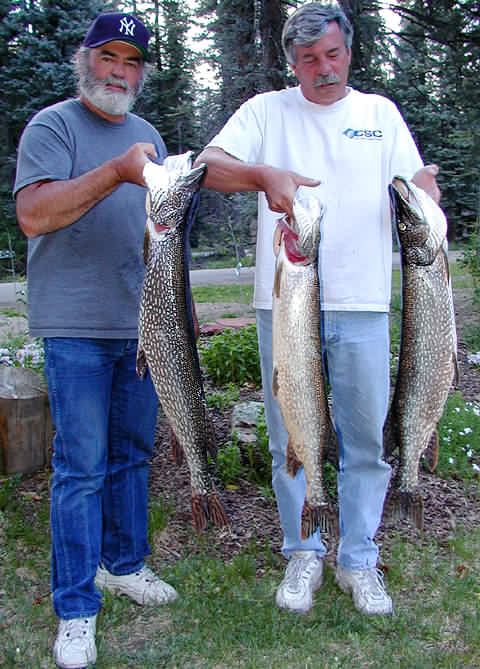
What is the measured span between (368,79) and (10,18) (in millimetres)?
17177

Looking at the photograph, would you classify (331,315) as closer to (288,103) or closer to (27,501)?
(288,103)

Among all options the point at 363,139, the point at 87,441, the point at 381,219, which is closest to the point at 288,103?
the point at 363,139

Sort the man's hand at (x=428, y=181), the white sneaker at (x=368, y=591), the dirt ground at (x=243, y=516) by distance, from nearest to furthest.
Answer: the man's hand at (x=428, y=181)
the white sneaker at (x=368, y=591)
the dirt ground at (x=243, y=516)

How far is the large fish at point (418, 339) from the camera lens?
8.67ft

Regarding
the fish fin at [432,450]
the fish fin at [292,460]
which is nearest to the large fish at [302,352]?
the fish fin at [292,460]

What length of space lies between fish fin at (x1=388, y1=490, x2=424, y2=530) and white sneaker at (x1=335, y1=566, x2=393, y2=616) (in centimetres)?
63

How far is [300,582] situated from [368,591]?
1.20 ft

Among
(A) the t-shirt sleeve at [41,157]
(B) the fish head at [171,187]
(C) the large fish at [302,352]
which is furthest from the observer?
(A) the t-shirt sleeve at [41,157]

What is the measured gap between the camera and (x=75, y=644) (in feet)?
9.78

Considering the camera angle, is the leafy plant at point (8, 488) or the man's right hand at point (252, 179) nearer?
the man's right hand at point (252, 179)

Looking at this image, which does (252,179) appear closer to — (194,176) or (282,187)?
(282,187)

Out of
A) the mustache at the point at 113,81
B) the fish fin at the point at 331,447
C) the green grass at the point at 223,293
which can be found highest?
the mustache at the point at 113,81

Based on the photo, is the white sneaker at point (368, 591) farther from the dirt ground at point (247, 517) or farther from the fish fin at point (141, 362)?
the fish fin at point (141, 362)

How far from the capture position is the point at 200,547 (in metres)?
4.10
